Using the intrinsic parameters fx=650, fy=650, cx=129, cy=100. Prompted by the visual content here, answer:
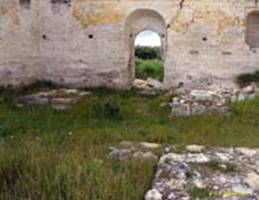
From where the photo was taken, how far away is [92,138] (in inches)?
324

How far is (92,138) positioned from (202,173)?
279 cm

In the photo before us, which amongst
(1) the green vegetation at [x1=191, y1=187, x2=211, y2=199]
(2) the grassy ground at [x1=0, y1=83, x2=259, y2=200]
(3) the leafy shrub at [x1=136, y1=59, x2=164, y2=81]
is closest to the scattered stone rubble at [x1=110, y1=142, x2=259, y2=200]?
(1) the green vegetation at [x1=191, y1=187, x2=211, y2=199]

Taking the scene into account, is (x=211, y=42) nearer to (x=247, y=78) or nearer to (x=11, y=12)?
(x=247, y=78)

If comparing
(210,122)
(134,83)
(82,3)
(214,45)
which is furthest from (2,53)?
(210,122)

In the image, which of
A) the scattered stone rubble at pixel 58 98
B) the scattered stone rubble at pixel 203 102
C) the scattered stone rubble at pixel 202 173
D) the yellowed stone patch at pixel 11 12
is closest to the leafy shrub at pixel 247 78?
the scattered stone rubble at pixel 203 102

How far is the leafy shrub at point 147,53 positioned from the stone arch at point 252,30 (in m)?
8.01

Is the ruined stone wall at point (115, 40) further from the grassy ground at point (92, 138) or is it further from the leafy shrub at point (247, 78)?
the grassy ground at point (92, 138)

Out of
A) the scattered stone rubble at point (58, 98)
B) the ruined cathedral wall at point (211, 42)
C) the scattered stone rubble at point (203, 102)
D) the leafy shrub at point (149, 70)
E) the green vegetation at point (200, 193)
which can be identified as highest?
the ruined cathedral wall at point (211, 42)

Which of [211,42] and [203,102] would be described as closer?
[203,102]

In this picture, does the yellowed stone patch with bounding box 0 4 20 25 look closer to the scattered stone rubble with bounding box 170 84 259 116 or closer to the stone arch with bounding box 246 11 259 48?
the scattered stone rubble with bounding box 170 84 259 116

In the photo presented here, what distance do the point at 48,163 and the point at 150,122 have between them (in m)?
4.25

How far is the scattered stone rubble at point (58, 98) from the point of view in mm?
12273

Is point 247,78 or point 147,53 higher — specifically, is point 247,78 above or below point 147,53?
above

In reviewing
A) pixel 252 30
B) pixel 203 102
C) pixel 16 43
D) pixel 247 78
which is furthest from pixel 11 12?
pixel 252 30
